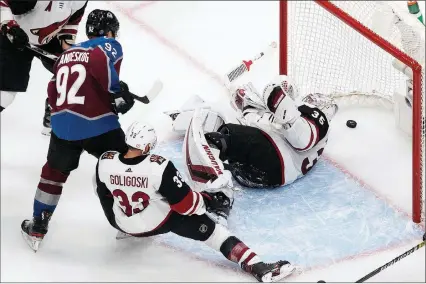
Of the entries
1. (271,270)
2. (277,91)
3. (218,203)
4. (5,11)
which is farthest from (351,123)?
(5,11)

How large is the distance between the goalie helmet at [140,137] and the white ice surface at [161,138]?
56cm

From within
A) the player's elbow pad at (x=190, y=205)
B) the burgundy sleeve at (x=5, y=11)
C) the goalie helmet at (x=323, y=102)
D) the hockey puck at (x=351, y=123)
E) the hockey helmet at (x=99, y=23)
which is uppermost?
the hockey helmet at (x=99, y=23)

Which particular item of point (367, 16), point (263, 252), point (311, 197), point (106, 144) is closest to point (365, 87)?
point (367, 16)

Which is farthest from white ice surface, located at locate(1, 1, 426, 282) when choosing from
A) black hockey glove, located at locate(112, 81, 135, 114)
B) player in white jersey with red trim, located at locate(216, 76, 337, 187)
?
black hockey glove, located at locate(112, 81, 135, 114)

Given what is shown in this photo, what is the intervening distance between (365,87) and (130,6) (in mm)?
1617

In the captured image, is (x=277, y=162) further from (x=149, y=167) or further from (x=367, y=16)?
(x=367, y=16)

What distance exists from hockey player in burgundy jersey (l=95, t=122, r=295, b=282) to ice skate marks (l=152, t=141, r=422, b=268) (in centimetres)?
16

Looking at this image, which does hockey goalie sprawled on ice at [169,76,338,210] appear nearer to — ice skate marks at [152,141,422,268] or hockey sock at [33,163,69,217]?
ice skate marks at [152,141,422,268]

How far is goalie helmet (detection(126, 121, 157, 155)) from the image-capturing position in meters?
3.08

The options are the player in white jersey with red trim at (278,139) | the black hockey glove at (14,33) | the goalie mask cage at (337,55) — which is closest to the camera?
the player in white jersey with red trim at (278,139)

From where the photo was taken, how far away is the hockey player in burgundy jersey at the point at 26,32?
375cm

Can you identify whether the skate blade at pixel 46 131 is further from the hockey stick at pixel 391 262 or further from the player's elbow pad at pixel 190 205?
the hockey stick at pixel 391 262

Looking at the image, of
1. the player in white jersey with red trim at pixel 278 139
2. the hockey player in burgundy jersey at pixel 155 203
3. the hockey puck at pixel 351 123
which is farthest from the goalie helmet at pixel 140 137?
the hockey puck at pixel 351 123

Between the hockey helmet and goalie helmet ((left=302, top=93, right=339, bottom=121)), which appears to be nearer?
the hockey helmet
